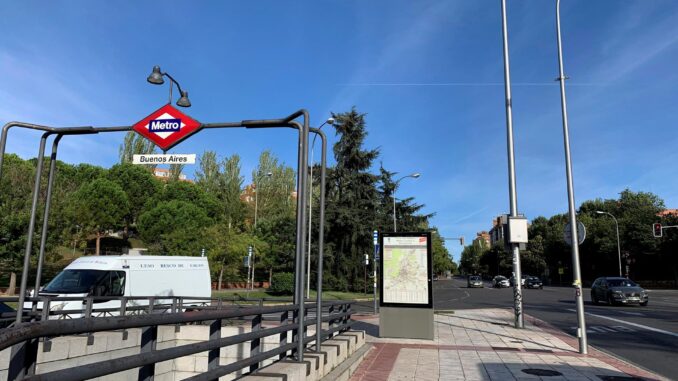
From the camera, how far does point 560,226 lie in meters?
87.2

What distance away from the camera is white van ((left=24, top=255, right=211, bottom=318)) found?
13406mm

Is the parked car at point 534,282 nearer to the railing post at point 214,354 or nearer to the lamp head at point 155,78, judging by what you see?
the lamp head at point 155,78

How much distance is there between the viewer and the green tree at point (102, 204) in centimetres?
4854

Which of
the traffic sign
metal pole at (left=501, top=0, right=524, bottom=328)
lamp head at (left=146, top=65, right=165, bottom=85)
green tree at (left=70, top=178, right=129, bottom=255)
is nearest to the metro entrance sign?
lamp head at (left=146, top=65, right=165, bottom=85)

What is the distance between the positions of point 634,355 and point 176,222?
4260 cm

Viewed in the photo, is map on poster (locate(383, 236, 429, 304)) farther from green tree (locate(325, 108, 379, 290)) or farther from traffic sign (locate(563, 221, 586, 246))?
green tree (locate(325, 108, 379, 290))

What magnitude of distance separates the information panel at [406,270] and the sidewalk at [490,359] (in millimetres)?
1144

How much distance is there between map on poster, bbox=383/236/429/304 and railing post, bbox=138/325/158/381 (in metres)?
10.1

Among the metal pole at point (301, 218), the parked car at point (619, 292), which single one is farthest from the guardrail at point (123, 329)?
the parked car at point (619, 292)

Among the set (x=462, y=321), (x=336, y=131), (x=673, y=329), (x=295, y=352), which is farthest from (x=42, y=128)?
(x=336, y=131)

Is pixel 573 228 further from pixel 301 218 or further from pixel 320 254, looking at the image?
pixel 301 218

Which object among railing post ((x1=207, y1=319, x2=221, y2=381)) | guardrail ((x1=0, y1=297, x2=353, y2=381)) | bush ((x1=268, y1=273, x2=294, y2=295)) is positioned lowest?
bush ((x1=268, y1=273, x2=294, y2=295))

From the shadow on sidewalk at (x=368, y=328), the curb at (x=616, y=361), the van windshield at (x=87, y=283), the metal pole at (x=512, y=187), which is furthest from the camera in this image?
the metal pole at (x=512, y=187)

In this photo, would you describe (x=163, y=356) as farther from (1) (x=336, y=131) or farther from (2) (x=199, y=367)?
(1) (x=336, y=131)
